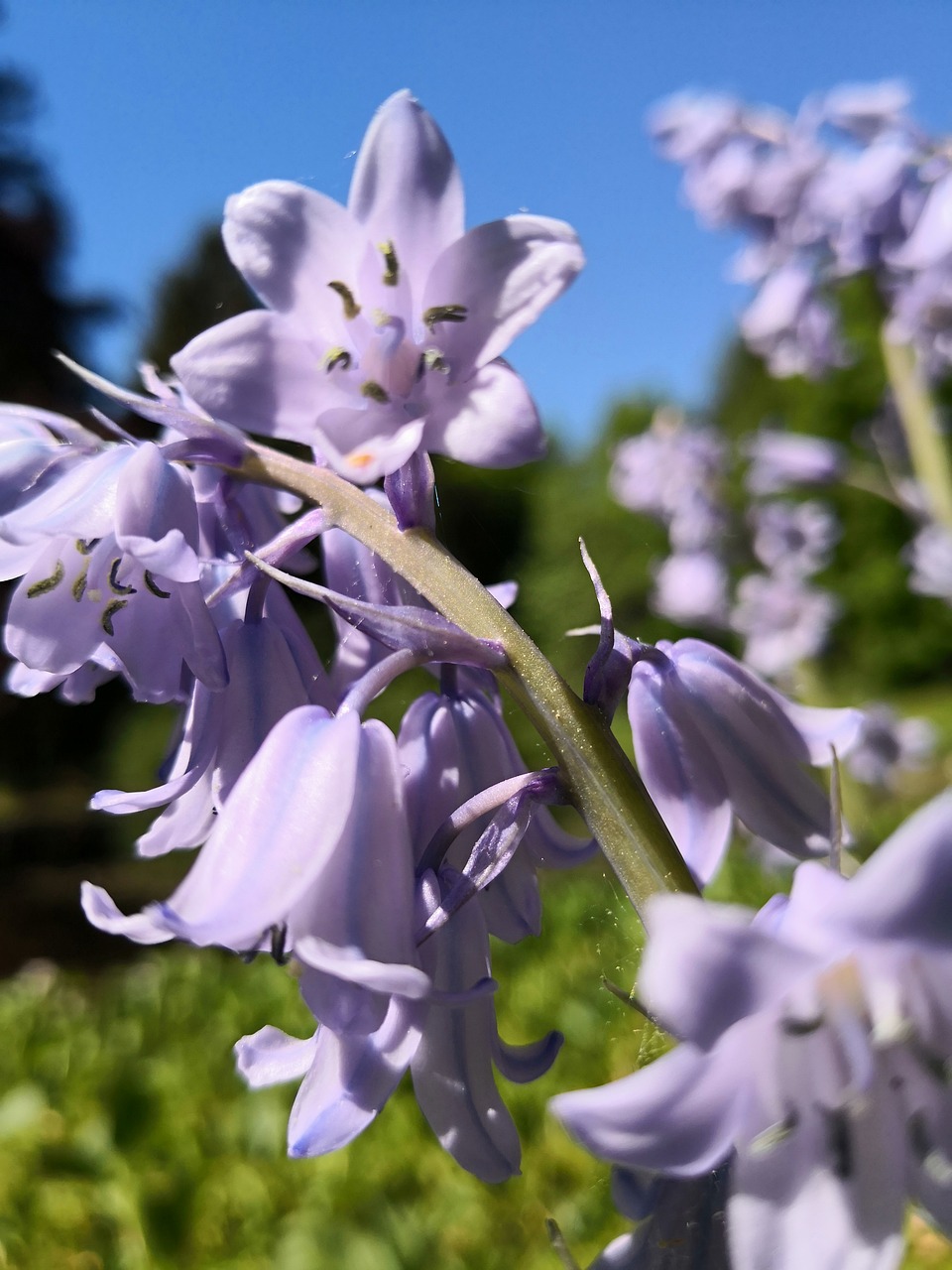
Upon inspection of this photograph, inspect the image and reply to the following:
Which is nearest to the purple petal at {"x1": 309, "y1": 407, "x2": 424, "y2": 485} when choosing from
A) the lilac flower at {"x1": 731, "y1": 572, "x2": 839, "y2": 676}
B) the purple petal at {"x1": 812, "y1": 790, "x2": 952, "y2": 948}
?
the purple petal at {"x1": 812, "y1": 790, "x2": 952, "y2": 948}

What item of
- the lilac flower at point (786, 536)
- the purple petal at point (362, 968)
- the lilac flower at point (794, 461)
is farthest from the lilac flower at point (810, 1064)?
the lilac flower at point (786, 536)

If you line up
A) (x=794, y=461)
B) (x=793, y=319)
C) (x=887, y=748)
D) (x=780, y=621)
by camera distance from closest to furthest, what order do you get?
(x=793, y=319) → (x=794, y=461) → (x=780, y=621) → (x=887, y=748)

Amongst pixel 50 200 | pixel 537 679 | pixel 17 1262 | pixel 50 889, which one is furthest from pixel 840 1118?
pixel 50 889

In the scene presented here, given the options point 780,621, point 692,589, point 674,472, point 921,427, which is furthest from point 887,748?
point 921,427

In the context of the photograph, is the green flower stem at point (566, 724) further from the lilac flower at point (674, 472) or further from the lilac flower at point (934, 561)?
the lilac flower at point (674, 472)

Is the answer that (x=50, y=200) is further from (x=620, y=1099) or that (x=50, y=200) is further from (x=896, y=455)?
(x=620, y=1099)

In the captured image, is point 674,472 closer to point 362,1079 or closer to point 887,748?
point 887,748
